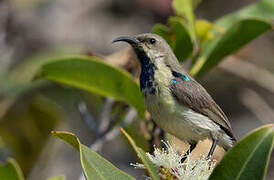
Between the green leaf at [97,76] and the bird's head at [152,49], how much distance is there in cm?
20

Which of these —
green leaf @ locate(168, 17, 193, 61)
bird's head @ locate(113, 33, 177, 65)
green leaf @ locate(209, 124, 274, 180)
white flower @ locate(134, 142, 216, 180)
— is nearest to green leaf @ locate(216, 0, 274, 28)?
green leaf @ locate(168, 17, 193, 61)

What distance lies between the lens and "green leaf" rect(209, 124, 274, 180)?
2215mm

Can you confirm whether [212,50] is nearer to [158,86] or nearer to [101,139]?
[158,86]

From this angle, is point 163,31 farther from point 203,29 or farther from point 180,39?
point 203,29

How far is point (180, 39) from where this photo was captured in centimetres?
390

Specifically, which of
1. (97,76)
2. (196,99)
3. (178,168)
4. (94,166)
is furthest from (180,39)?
(94,166)

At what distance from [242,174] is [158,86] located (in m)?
1.39

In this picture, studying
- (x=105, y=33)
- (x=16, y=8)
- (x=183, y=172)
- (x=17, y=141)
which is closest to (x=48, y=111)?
(x=17, y=141)

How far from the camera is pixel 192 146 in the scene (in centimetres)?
362

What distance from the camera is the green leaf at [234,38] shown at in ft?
12.1

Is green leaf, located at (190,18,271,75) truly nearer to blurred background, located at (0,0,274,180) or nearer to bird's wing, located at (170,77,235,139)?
bird's wing, located at (170,77,235,139)

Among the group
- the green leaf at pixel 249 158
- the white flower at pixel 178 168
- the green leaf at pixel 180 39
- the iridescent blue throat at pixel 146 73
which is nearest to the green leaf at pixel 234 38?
the green leaf at pixel 180 39

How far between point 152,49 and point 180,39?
0.90 feet

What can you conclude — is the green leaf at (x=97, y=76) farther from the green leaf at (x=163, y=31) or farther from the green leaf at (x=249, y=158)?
the green leaf at (x=249, y=158)
